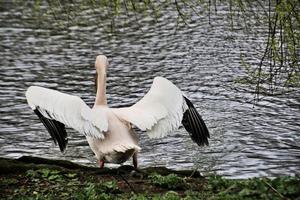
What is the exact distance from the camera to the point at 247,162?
33.7 ft

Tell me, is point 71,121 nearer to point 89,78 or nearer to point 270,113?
point 270,113

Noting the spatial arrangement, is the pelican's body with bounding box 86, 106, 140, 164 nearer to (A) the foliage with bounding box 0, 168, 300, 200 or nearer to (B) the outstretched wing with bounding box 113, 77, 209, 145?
(B) the outstretched wing with bounding box 113, 77, 209, 145

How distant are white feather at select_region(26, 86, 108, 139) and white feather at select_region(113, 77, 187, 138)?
0.40 metres

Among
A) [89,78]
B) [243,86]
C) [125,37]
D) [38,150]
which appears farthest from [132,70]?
[38,150]

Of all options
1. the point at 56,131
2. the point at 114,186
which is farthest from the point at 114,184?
the point at 56,131

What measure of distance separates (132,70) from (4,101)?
3504mm

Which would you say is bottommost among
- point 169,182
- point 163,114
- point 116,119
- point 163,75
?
point 163,75

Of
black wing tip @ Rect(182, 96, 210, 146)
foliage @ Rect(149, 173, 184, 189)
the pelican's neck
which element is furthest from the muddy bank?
the pelican's neck

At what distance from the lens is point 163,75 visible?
15.8 m

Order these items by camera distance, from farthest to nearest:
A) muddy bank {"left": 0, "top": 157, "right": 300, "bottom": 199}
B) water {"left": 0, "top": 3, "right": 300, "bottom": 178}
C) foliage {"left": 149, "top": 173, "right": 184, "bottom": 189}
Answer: water {"left": 0, "top": 3, "right": 300, "bottom": 178} → foliage {"left": 149, "top": 173, "right": 184, "bottom": 189} → muddy bank {"left": 0, "top": 157, "right": 300, "bottom": 199}

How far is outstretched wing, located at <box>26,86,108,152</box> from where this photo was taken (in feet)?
23.5

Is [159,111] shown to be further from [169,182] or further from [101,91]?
[101,91]

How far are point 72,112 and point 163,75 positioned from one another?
8688mm

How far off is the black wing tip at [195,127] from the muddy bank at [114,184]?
43 centimetres
